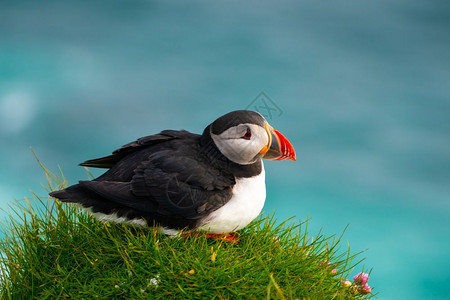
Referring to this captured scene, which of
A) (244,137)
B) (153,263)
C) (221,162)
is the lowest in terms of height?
(153,263)

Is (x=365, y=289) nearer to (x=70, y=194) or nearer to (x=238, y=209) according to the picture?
(x=238, y=209)

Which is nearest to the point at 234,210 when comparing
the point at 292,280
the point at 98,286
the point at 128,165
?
the point at 292,280

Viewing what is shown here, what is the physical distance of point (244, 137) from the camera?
127 inches

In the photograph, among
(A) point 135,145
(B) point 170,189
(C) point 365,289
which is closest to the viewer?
(B) point 170,189

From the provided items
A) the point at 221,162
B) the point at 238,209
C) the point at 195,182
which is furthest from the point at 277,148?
the point at 195,182

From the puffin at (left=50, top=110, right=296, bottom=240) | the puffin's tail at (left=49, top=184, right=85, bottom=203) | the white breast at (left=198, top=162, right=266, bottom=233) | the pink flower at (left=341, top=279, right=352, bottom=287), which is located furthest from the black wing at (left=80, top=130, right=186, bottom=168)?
the pink flower at (left=341, top=279, right=352, bottom=287)

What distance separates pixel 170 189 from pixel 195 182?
0.60 ft

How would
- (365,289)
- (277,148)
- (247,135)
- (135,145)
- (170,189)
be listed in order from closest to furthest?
(170,189), (247,135), (277,148), (135,145), (365,289)

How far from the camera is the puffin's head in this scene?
10.5 ft

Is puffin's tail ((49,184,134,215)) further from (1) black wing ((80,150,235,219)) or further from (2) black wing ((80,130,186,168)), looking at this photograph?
(2) black wing ((80,130,186,168))

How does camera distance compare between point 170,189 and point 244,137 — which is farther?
point 244,137

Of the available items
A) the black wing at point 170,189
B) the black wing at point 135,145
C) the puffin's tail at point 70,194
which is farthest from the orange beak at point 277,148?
the puffin's tail at point 70,194

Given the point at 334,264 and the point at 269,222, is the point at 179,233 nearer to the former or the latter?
the point at 269,222

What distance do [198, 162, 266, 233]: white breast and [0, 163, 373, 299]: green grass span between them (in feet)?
0.49
